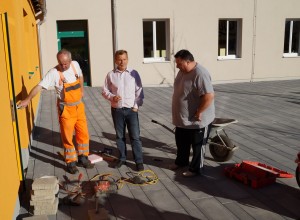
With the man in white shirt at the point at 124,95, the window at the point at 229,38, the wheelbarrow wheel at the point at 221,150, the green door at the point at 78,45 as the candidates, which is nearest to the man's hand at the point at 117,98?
the man in white shirt at the point at 124,95

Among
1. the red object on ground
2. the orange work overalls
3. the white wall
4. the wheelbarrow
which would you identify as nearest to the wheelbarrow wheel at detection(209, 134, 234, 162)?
the wheelbarrow

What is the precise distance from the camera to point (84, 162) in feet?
18.1

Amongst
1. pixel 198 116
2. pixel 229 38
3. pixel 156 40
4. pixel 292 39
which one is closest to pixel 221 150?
pixel 198 116

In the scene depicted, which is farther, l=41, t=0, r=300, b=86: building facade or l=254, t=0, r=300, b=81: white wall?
l=254, t=0, r=300, b=81: white wall

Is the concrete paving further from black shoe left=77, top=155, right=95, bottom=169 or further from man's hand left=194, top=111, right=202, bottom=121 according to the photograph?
man's hand left=194, top=111, right=202, bottom=121

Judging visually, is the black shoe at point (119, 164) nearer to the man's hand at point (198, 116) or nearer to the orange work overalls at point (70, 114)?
the orange work overalls at point (70, 114)

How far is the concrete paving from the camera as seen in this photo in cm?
408

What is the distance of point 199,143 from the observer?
491 centimetres

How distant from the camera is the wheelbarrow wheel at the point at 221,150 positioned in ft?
17.8

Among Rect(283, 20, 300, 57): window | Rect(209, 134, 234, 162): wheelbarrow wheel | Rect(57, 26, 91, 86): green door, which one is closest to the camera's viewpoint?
Rect(209, 134, 234, 162): wheelbarrow wheel

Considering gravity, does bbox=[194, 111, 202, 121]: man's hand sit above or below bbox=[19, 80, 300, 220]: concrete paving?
above

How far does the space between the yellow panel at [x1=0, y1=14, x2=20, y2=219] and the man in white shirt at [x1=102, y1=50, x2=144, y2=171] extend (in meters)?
1.48

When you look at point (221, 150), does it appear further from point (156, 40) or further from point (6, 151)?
point (156, 40)

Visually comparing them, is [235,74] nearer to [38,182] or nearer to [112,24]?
[112,24]
